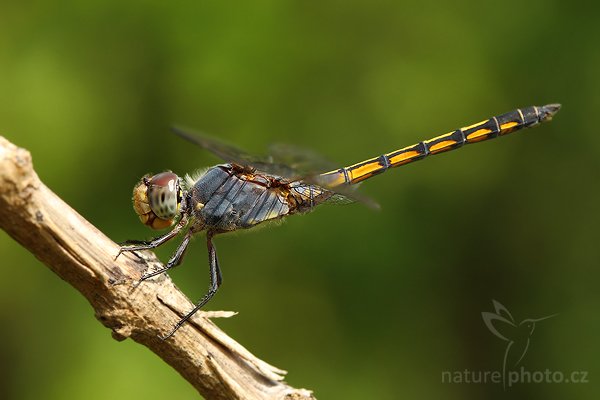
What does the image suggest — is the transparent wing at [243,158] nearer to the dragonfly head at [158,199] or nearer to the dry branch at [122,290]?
the dragonfly head at [158,199]

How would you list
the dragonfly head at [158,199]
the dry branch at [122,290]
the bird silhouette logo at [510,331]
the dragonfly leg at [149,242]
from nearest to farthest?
the dry branch at [122,290] < the dragonfly leg at [149,242] < the dragonfly head at [158,199] < the bird silhouette logo at [510,331]

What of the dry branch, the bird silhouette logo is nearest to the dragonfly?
the dry branch

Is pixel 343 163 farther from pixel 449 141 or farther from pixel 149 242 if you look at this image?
pixel 149 242

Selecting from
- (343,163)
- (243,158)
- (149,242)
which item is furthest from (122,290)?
(343,163)

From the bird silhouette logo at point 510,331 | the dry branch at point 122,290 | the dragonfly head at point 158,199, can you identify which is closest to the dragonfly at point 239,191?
the dragonfly head at point 158,199

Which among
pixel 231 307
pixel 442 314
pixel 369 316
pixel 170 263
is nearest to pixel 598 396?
pixel 442 314

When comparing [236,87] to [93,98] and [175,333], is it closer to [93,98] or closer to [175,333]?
[93,98]

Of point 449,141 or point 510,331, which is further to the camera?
point 510,331

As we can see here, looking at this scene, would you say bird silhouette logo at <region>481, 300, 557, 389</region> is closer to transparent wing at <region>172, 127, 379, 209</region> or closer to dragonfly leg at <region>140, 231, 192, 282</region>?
transparent wing at <region>172, 127, 379, 209</region>
